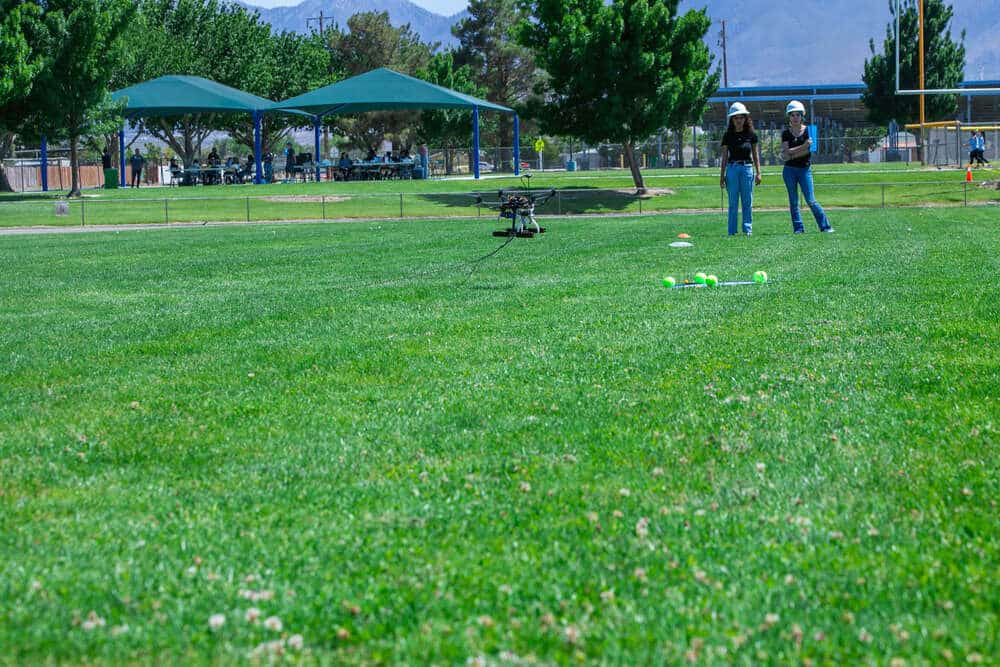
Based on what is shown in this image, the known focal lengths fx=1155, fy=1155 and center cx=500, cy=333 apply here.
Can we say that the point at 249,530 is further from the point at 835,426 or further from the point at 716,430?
the point at 835,426

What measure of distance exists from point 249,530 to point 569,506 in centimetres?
123

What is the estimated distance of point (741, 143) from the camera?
17000 mm

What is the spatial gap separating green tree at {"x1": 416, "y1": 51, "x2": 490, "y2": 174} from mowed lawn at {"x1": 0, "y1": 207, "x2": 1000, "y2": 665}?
191ft

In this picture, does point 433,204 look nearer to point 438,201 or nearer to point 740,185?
point 438,201

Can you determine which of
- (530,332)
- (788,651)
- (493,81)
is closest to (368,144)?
(493,81)

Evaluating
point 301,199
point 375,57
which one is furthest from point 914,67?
point 375,57

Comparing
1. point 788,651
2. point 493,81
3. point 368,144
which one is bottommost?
point 788,651

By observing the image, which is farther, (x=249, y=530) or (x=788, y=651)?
(x=249, y=530)

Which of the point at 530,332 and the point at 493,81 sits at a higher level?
the point at 493,81

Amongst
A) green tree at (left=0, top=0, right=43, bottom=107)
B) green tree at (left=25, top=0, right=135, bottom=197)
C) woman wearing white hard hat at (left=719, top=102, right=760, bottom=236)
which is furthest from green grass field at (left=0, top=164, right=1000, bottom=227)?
woman wearing white hard hat at (left=719, top=102, right=760, bottom=236)

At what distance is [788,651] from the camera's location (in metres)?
3.26

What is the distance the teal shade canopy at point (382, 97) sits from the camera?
4941 cm

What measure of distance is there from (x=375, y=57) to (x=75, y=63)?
53685 millimetres

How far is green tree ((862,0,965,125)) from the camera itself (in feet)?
192
